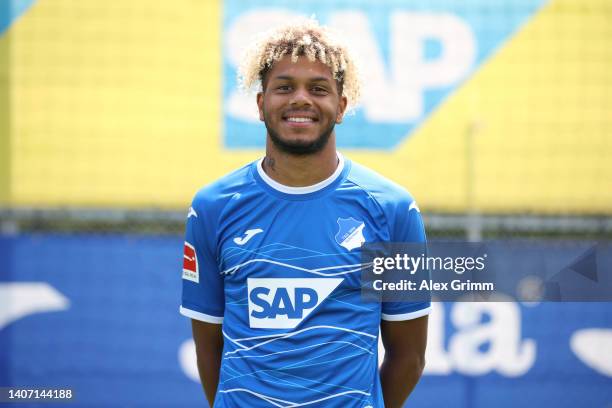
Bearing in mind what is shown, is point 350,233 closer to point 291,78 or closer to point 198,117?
point 291,78

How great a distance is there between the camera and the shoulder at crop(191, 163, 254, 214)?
8.54 feet

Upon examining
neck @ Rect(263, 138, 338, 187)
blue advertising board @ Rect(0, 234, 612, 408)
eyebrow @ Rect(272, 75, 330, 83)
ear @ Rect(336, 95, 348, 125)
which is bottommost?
blue advertising board @ Rect(0, 234, 612, 408)

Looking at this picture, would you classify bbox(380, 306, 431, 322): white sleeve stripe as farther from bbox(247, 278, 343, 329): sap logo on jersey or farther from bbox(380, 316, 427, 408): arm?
bbox(247, 278, 343, 329): sap logo on jersey

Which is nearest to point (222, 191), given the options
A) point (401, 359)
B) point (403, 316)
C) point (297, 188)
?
point (297, 188)

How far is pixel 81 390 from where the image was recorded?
511 cm

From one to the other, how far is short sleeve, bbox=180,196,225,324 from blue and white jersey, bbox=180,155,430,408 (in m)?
0.02

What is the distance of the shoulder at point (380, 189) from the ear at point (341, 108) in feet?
0.55

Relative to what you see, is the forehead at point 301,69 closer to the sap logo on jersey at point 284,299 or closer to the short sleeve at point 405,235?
the short sleeve at point 405,235

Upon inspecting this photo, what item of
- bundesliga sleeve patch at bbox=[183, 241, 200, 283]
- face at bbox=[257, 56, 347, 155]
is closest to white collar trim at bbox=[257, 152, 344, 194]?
face at bbox=[257, 56, 347, 155]

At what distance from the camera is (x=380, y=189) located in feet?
8.51

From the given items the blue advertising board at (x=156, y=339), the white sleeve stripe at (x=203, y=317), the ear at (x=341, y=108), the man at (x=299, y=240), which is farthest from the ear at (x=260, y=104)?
the blue advertising board at (x=156, y=339)

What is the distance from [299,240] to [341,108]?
0.49m

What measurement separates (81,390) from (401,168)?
254 cm

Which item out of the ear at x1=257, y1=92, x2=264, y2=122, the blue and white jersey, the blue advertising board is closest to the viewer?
the blue and white jersey
